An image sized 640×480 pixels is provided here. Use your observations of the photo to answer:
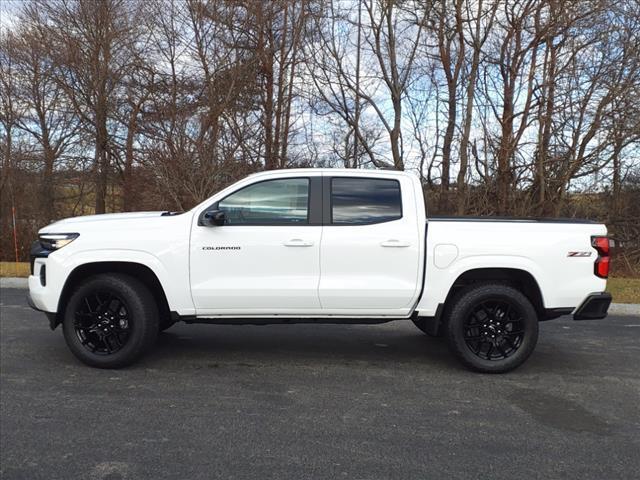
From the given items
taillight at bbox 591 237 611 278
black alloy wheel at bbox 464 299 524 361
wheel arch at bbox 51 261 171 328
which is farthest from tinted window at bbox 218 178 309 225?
taillight at bbox 591 237 611 278

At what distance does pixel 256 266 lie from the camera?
489 cm

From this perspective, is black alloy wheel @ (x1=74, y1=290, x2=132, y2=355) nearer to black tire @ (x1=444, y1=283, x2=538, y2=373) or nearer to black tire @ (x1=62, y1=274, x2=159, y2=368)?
black tire @ (x1=62, y1=274, x2=159, y2=368)

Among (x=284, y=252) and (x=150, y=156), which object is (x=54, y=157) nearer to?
(x=150, y=156)

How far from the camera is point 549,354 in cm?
580

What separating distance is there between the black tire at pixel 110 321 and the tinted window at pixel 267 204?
44.0 inches

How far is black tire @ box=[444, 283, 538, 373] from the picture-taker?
4941 millimetres

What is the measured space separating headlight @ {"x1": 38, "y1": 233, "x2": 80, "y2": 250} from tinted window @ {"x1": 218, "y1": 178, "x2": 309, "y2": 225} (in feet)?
4.51

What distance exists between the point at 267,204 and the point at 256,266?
60 cm

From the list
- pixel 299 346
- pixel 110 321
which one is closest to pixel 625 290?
pixel 299 346

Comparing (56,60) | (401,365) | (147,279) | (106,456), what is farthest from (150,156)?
(106,456)

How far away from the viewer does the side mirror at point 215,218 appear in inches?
188

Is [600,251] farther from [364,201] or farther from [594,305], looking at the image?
[364,201]

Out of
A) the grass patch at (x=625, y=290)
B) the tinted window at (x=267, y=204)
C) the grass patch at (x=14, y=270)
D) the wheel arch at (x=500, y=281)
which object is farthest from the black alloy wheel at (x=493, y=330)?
the grass patch at (x=14, y=270)

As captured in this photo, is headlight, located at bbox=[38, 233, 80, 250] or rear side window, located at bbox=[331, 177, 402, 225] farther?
rear side window, located at bbox=[331, 177, 402, 225]
